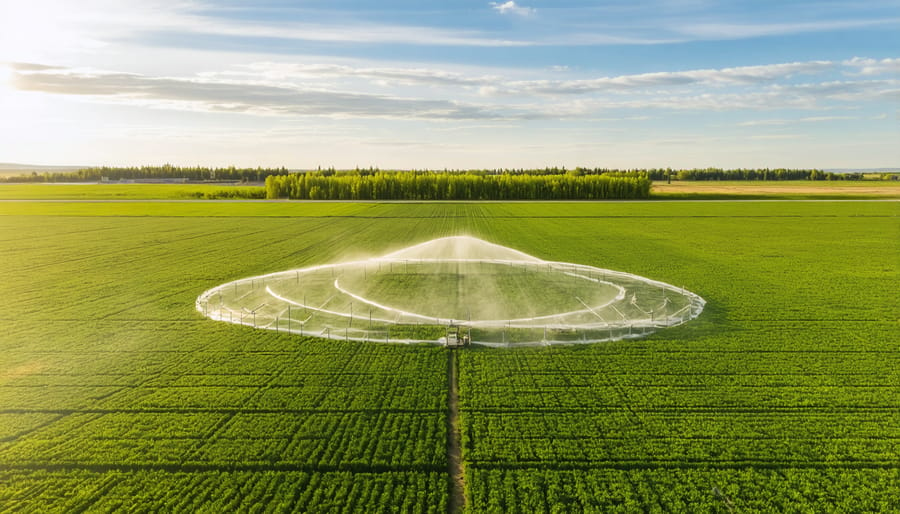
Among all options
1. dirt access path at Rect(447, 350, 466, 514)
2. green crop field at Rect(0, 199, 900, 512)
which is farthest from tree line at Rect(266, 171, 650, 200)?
dirt access path at Rect(447, 350, 466, 514)

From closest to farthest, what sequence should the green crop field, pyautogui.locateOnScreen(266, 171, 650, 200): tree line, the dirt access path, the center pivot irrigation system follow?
1. the dirt access path
2. the green crop field
3. the center pivot irrigation system
4. pyautogui.locateOnScreen(266, 171, 650, 200): tree line

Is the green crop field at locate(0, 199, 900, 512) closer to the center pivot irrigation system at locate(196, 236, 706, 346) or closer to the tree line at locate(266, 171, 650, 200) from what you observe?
the center pivot irrigation system at locate(196, 236, 706, 346)

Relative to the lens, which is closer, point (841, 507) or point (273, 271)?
point (841, 507)

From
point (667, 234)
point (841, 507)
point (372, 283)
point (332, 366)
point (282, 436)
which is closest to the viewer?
point (841, 507)

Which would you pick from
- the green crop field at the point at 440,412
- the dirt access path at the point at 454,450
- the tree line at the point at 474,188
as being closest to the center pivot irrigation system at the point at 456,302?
the green crop field at the point at 440,412

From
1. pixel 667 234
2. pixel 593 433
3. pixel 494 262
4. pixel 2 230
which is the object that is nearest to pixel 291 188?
pixel 2 230

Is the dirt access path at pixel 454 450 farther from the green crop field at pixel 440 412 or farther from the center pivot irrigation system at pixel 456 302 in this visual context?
the center pivot irrigation system at pixel 456 302

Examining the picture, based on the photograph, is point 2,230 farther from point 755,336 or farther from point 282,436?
point 755,336
